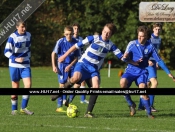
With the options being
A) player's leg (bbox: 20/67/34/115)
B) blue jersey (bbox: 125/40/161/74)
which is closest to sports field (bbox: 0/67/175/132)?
player's leg (bbox: 20/67/34/115)

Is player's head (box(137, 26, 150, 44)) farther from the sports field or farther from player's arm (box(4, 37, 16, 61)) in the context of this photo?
player's arm (box(4, 37, 16, 61))

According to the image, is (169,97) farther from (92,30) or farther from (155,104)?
(92,30)

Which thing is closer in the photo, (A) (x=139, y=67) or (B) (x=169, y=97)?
(A) (x=139, y=67)

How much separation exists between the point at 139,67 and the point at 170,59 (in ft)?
99.1

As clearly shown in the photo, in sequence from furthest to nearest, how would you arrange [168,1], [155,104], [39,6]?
[39,6]
[168,1]
[155,104]

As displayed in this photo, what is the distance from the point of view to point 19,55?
1252 cm

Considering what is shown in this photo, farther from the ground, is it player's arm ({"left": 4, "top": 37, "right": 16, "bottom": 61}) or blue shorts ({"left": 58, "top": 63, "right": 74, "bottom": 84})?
player's arm ({"left": 4, "top": 37, "right": 16, "bottom": 61})

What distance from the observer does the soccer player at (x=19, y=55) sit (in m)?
12.4

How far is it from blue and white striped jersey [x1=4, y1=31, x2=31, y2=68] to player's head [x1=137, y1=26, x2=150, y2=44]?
94.0 inches

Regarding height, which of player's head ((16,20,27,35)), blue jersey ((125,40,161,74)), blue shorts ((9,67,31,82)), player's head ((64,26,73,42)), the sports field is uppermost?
player's head ((16,20,27,35))

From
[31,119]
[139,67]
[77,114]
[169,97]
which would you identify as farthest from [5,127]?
[169,97]

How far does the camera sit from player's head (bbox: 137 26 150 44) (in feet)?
40.2

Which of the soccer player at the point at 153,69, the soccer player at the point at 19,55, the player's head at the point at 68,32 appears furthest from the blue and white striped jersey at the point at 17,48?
the soccer player at the point at 153,69

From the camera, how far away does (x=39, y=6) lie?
43531mm
